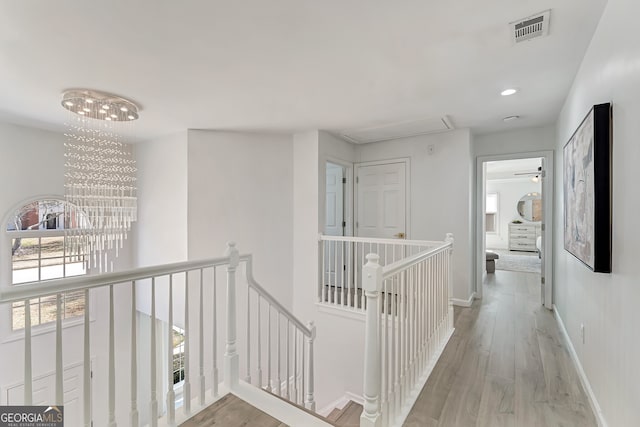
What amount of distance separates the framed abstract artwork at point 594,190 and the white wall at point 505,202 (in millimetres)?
→ 8083

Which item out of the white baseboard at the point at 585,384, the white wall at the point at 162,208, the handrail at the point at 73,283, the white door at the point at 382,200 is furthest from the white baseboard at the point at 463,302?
the white wall at the point at 162,208

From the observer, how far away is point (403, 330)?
195 cm

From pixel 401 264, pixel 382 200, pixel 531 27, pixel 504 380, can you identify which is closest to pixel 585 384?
pixel 504 380

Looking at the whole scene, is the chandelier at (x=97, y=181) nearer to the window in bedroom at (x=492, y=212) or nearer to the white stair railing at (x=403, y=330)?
the white stair railing at (x=403, y=330)

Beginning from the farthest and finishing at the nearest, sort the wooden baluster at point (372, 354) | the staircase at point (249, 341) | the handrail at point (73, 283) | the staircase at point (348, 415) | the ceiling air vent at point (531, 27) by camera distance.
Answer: the staircase at point (348, 415), the ceiling air vent at point (531, 27), the wooden baluster at point (372, 354), the staircase at point (249, 341), the handrail at point (73, 283)

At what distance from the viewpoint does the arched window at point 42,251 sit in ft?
12.1

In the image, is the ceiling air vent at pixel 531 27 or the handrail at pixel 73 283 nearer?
the handrail at pixel 73 283

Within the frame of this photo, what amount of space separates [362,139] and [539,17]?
284cm

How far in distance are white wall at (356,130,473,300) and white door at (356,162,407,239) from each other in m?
0.16

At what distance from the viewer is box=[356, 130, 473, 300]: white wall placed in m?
3.84

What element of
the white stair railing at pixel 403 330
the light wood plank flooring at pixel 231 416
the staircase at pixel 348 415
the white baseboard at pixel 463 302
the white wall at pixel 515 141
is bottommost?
the staircase at pixel 348 415

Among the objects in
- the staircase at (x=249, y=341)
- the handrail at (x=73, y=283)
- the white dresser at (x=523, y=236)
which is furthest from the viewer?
the white dresser at (x=523, y=236)

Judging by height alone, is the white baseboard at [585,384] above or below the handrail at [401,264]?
below

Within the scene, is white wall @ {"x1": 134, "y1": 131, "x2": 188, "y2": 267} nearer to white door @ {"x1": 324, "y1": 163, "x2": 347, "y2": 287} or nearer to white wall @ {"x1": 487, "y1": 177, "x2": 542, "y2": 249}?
white door @ {"x1": 324, "y1": 163, "x2": 347, "y2": 287}
